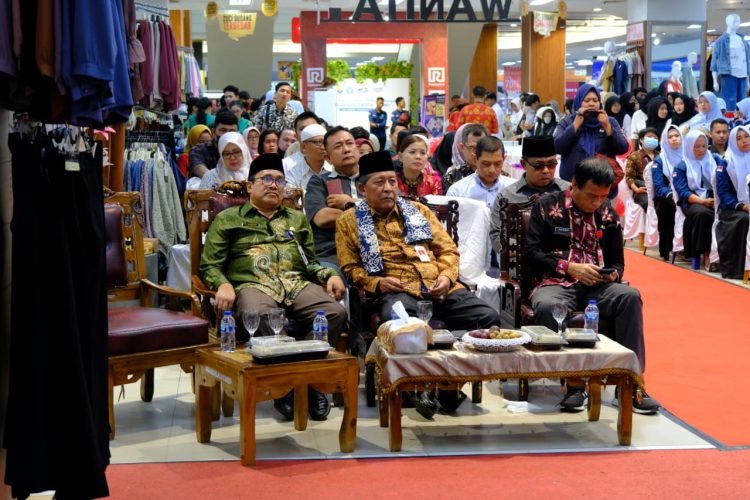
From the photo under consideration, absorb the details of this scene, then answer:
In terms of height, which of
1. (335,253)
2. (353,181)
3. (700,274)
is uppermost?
(353,181)

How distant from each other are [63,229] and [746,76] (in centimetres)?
1545

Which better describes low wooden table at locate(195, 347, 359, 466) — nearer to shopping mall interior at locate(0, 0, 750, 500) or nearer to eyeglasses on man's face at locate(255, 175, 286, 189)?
shopping mall interior at locate(0, 0, 750, 500)

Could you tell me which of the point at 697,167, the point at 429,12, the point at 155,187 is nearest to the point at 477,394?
the point at 155,187

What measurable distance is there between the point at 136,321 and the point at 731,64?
13.8 metres

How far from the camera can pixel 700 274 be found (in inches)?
384

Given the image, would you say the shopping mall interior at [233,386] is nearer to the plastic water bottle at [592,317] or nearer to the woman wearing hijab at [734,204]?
the woman wearing hijab at [734,204]

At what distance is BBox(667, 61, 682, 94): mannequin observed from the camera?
17297 mm

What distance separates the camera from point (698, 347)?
6680mm

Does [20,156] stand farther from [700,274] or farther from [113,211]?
[700,274]

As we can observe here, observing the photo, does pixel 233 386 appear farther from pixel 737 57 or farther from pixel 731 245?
pixel 737 57

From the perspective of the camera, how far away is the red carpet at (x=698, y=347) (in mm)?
5188

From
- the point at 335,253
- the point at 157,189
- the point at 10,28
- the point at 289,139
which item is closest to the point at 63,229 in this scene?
the point at 10,28

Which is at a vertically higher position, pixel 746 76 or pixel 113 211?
pixel 746 76

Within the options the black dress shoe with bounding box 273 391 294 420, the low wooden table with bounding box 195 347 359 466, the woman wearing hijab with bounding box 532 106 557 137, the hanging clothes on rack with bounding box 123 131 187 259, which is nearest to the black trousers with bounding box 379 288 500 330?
the black dress shoe with bounding box 273 391 294 420
